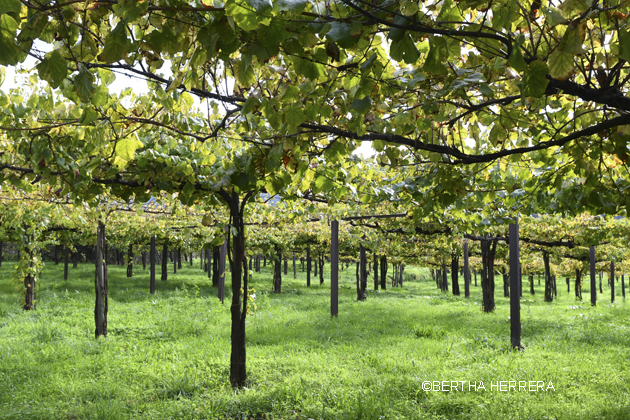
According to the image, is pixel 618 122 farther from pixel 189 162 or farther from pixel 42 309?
pixel 42 309

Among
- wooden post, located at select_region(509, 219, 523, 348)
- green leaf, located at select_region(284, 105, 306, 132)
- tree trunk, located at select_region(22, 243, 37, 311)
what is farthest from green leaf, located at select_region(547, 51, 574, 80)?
Result: tree trunk, located at select_region(22, 243, 37, 311)

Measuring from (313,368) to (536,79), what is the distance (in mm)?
6389

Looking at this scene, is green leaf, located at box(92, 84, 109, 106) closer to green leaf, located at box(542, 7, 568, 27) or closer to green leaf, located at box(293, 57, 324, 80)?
green leaf, located at box(293, 57, 324, 80)

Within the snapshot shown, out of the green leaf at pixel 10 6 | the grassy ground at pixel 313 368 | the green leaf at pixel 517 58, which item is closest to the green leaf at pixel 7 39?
the green leaf at pixel 10 6

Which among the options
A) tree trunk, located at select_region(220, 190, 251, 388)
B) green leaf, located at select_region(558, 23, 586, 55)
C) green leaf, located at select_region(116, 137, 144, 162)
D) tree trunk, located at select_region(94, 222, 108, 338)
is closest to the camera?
green leaf, located at select_region(558, 23, 586, 55)

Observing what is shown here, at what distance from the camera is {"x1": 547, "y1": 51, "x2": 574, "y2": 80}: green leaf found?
151cm

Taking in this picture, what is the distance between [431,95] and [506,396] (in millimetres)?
4898

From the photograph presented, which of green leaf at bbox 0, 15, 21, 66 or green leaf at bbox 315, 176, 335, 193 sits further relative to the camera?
green leaf at bbox 315, 176, 335, 193

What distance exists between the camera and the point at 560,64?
153 cm

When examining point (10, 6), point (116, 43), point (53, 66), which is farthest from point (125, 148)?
point (10, 6)

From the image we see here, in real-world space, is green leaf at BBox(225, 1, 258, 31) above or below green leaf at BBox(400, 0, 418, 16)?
below

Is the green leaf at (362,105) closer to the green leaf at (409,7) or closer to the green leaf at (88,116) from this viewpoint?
the green leaf at (409,7)

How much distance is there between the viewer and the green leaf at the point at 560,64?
151 cm

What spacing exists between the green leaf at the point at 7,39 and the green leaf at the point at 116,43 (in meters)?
0.27
